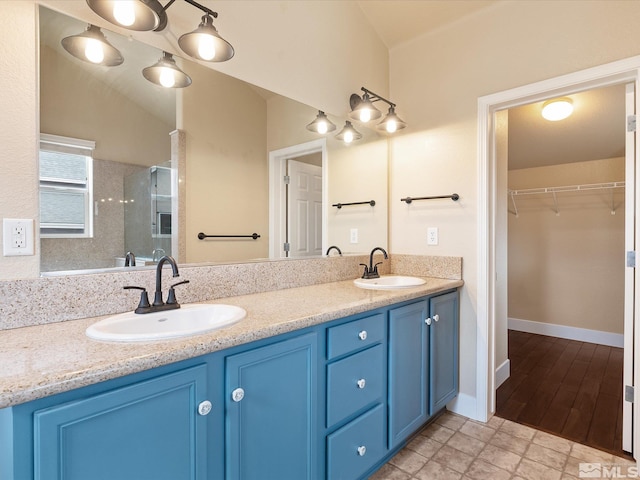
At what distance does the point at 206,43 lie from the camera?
1.38 m

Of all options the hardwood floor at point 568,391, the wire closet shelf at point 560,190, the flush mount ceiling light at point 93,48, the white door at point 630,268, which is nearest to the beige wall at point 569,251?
the wire closet shelf at point 560,190

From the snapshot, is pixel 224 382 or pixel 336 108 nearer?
pixel 224 382

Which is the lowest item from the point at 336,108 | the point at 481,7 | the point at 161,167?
the point at 161,167

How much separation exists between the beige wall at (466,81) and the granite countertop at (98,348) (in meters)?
1.15

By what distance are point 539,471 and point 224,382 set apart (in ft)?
5.68

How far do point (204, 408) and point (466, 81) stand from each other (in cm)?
240

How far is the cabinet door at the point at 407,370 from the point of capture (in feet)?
5.57

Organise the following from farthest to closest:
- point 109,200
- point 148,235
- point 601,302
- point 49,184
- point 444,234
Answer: point 601,302 < point 444,234 < point 148,235 < point 109,200 < point 49,184

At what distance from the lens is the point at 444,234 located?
2359 mm

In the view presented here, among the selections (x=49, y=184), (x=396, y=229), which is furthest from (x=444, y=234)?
(x=49, y=184)

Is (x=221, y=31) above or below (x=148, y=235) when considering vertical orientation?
above

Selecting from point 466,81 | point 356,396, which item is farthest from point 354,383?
point 466,81

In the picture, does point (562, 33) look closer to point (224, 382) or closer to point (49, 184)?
point (224, 382)

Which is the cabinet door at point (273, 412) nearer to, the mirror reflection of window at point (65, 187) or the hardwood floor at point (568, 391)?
the mirror reflection of window at point (65, 187)
